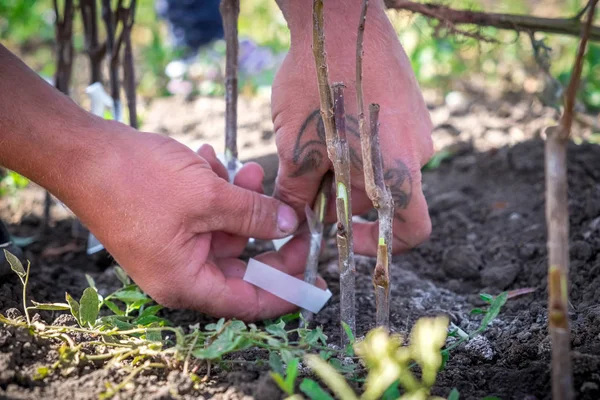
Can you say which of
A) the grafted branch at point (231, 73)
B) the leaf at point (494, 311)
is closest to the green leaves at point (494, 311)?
the leaf at point (494, 311)

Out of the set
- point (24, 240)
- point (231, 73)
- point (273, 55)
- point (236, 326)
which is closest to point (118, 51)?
point (231, 73)

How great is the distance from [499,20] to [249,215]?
1023 mm

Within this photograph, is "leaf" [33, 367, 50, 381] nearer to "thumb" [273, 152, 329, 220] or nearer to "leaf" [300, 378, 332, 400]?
"leaf" [300, 378, 332, 400]

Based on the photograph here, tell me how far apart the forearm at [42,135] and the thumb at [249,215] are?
30 cm

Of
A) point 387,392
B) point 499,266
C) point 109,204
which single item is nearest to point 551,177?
point 387,392

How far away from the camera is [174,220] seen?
152 cm

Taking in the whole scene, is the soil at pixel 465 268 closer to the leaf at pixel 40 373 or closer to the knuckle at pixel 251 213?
the leaf at pixel 40 373

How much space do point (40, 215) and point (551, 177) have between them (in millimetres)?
2359

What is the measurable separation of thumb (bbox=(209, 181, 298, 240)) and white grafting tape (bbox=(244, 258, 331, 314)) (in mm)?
86

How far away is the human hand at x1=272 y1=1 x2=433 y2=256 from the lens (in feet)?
5.10

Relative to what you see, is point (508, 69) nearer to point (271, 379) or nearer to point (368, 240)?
point (368, 240)

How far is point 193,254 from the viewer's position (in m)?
1.58

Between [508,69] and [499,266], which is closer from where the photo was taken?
[499,266]

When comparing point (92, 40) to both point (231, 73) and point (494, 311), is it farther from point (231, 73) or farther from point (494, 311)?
point (494, 311)
